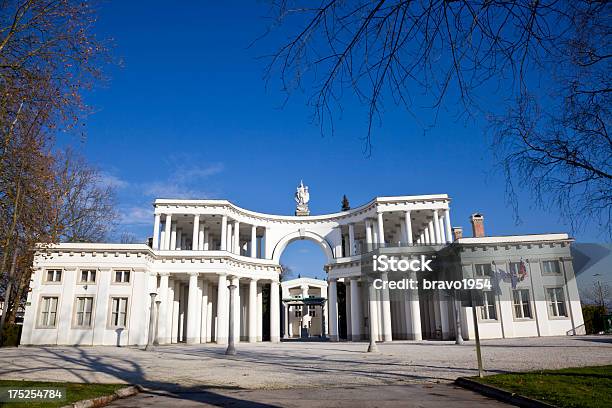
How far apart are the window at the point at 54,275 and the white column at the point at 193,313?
10359 mm

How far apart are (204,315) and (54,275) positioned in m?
13.8

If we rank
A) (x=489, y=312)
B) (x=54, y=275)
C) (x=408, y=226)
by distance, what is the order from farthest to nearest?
(x=408, y=226), (x=489, y=312), (x=54, y=275)

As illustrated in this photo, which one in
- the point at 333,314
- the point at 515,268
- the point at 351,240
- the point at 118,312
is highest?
the point at 351,240

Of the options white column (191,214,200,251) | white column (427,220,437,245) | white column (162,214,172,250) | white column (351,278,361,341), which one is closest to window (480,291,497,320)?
white column (427,220,437,245)

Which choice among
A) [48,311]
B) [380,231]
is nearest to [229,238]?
[380,231]

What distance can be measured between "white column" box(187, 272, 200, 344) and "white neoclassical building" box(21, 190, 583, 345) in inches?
3.6

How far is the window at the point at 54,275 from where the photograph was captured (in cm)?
3280

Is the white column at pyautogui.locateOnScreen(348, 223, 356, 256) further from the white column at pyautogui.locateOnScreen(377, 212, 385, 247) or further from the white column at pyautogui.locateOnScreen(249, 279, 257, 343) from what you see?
the white column at pyautogui.locateOnScreen(249, 279, 257, 343)

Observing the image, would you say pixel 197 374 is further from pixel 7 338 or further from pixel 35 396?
pixel 7 338

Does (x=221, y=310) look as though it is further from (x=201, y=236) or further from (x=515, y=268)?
(x=515, y=268)

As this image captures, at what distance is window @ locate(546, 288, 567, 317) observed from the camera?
112 feet

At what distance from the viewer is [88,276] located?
33250 millimetres

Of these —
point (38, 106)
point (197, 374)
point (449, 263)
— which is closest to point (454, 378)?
point (197, 374)

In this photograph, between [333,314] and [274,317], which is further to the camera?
[274,317]
